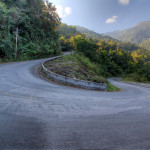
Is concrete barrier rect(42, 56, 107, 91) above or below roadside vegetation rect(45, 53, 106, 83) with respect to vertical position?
below

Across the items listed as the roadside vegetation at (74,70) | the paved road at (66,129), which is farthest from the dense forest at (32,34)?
the paved road at (66,129)

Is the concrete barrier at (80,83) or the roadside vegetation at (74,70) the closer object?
the concrete barrier at (80,83)

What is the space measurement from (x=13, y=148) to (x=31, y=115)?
133 centimetres

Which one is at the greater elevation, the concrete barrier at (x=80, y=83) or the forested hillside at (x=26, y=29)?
the forested hillside at (x=26, y=29)

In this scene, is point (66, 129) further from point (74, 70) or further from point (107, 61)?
point (107, 61)

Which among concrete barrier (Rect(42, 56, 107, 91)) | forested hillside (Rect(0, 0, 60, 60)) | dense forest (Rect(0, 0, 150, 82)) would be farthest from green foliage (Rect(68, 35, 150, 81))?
concrete barrier (Rect(42, 56, 107, 91))

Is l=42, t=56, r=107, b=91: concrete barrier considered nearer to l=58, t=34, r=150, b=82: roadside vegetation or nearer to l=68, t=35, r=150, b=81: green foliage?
l=58, t=34, r=150, b=82: roadside vegetation

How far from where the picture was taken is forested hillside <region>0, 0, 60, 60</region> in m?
18.0

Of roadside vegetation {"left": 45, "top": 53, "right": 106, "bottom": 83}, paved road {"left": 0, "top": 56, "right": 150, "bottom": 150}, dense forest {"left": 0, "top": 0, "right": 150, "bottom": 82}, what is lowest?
paved road {"left": 0, "top": 56, "right": 150, "bottom": 150}

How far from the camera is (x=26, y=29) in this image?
24.2m

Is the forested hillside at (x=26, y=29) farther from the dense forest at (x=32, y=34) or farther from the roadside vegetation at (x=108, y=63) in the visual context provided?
the roadside vegetation at (x=108, y=63)

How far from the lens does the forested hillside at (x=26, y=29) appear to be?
1802 cm

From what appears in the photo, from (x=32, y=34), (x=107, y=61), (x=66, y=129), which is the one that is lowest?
(x=66, y=129)

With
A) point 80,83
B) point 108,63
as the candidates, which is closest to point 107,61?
point 108,63
